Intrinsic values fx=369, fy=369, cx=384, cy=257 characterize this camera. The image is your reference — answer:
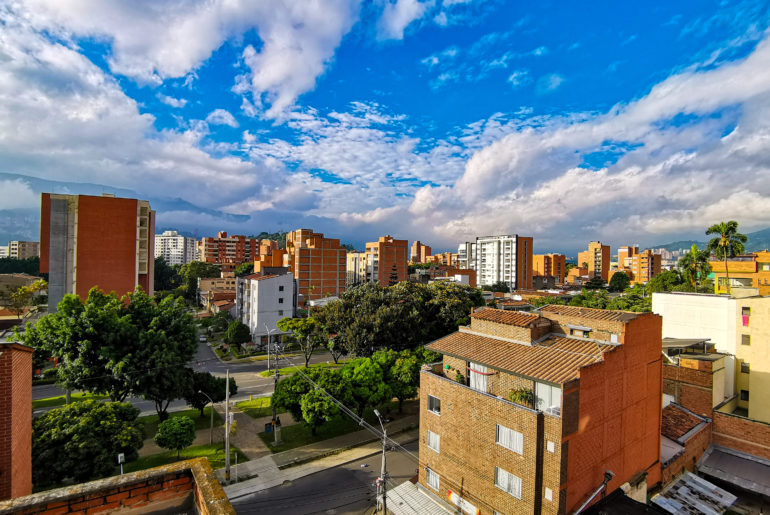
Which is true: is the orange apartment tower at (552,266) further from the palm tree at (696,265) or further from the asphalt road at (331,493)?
the asphalt road at (331,493)

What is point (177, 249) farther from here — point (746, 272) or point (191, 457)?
point (746, 272)

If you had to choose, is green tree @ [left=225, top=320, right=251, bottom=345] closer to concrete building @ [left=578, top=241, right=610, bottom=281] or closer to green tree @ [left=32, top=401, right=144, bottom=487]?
green tree @ [left=32, top=401, right=144, bottom=487]

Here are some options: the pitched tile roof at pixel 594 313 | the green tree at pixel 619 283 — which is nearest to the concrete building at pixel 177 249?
the green tree at pixel 619 283

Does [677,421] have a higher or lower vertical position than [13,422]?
Result: lower

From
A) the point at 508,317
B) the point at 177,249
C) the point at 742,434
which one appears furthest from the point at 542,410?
the point at 177,249

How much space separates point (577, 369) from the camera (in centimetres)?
1359

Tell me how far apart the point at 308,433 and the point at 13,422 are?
19.1 m

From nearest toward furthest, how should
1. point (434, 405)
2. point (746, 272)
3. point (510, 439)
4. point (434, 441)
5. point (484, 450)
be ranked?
point (510, 439) → point (484, 450) → point (434, 441) → point (434, 405) → point (746, 272)

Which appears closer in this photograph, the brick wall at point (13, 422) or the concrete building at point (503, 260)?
the brick wall at point (13, 422)

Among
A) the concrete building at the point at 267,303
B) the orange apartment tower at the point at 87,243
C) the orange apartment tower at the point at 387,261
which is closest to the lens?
the orange apartment tower at the point at 87,243

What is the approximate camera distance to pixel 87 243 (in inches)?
1609

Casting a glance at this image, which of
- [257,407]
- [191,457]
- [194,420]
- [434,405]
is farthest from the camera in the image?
[257,407]

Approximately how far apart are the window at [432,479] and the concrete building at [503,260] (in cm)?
9983

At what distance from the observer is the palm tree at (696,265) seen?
2138 inches
